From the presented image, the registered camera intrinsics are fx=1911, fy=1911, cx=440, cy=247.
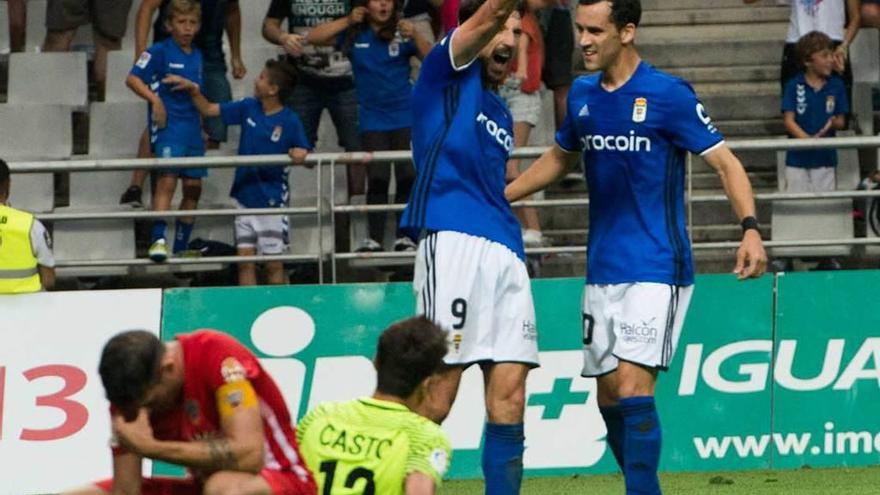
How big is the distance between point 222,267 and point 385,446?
7.07m

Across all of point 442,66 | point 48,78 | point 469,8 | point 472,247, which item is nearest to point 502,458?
point 472,247

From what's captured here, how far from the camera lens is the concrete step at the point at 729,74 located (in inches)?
610

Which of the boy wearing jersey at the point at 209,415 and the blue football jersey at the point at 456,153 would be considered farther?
the blue football jersey at the point at 456,153

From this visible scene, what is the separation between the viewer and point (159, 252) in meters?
12.2

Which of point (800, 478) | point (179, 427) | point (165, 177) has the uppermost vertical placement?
point (165, 177)

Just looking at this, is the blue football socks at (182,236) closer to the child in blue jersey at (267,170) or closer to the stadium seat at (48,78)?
the child in blue jersey at (267,170)

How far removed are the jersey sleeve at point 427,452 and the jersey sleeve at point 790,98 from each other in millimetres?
7993

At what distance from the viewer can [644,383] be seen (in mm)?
8234

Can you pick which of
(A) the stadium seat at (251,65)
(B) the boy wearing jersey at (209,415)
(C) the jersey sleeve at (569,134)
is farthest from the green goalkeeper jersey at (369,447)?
(A) the stadium seat at (251,65)

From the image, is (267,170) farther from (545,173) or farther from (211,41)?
(545,173)

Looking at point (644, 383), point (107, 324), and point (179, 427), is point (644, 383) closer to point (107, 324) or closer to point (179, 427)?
point (179, 427)

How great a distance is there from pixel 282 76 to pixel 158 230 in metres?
1.35

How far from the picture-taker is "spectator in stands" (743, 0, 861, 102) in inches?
562

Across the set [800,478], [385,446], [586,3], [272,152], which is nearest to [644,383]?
[586,3]
